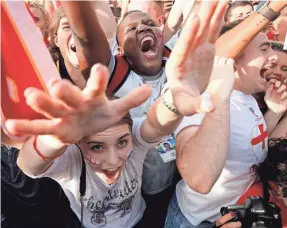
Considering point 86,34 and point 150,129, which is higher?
point 86,34

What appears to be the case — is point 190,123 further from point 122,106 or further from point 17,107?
point 17,107

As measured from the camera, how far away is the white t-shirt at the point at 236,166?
135 cm

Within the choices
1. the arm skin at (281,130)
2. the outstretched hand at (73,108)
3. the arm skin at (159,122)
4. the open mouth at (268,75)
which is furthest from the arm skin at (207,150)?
the open mouth at (268,75)

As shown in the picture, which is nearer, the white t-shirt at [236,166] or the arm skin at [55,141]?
the arm skin at [55,141]

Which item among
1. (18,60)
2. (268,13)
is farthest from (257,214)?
(18,60)

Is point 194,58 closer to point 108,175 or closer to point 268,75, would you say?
point 108,175

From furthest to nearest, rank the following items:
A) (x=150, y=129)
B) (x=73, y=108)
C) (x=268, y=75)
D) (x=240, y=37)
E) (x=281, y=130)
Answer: (x=268, y=75) → (x=281, y=130) → (x=240, y=37) → (x=150, y=129) → (x=73, y=108)

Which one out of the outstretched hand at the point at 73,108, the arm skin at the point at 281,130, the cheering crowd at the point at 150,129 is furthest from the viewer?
the arm skin at the point at 281,130

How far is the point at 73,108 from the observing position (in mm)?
818

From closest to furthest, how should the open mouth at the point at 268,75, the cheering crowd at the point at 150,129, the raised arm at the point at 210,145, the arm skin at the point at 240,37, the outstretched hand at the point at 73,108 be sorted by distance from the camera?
the outstretched hand at the point at 73,108
the cheering crowd at the point at 150,129
the raised arm at the point at 210,145
the arm skin at the point at 240,37
the open mouth at the point at 268,75

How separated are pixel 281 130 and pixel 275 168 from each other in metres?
0.22

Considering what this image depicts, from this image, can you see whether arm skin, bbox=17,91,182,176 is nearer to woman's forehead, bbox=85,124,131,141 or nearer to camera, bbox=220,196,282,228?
woman's forehead, bbox=85,124,131,141

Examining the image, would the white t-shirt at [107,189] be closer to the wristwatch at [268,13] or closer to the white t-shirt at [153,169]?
the white t-shirt at [153,169]

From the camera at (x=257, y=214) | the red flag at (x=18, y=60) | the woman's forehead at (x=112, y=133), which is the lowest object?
the camera at (x=257, y=214)
